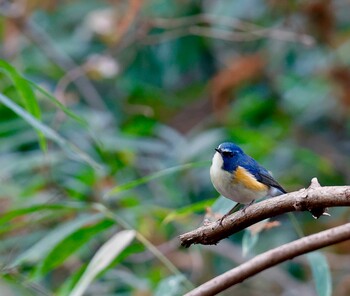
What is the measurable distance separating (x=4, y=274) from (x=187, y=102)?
3.58 meters

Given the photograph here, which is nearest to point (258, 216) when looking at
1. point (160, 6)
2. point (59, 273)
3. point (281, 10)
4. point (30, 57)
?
point (59, 273)

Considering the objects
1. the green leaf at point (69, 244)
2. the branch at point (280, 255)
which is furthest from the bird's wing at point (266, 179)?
the branch at point (280, 255)

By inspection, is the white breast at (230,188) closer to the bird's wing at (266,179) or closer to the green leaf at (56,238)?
the bird's wing at (266,179)

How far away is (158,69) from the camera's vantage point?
559cm

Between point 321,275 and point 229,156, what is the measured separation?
0.40 meters

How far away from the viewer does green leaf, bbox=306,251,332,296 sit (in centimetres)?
192

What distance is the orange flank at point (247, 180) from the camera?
2.02 m

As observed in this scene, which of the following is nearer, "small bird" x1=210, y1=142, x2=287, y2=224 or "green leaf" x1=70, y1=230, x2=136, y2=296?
"small bird" x1=210, y1=142, x2=287, y2=224

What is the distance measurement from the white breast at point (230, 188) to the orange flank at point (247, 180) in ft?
0.04

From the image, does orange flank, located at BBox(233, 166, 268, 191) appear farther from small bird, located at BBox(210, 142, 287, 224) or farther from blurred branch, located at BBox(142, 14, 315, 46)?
blurred branch, located at BBox(142, 14, 315, 46)

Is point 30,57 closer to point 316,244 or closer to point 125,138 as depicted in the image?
point 125,138

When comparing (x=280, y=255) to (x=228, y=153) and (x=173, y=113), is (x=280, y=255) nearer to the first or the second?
(x=228, y=153)

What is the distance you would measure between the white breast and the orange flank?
0.04 feet

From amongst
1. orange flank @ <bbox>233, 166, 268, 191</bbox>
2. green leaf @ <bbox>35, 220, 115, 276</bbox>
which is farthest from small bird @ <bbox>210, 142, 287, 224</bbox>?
green leaf @ <bbox>35, 220, 115, 276</bbox>
